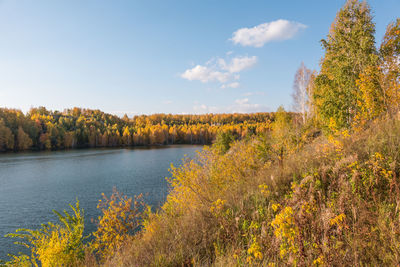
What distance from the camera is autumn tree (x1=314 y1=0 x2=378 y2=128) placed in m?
10.9

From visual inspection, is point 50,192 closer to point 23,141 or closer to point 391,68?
point 391,68

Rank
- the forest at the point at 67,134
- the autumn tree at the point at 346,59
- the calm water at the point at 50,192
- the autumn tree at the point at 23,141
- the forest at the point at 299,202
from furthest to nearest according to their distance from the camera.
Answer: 1. the forest at the point at 67,134
2. the autumn tree at the point at 23,141
3. the calm water at the point at 50,192
4. the autumn tree at the point at 346,59
5. the forest at the point at 299,202

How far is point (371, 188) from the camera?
3824mm

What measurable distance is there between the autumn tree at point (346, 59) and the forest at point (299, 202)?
6 centimetres

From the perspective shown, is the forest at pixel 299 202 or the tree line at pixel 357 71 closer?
the forest at pixel 299 202

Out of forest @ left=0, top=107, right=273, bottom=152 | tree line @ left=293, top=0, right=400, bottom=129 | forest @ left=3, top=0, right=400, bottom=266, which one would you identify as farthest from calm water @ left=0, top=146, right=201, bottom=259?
forest @ left=0, top=107, right=273, bottom=152

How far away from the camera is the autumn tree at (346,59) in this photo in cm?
1085

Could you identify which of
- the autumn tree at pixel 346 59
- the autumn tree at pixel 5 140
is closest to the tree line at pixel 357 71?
the autumn tree at pixel 346 59

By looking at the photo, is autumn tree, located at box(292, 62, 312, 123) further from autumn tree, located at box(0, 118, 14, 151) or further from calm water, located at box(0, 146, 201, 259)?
autumn tree, located at box(0, 118, 14, 151)

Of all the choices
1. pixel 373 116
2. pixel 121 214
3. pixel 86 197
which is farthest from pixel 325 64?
pixel 86 197

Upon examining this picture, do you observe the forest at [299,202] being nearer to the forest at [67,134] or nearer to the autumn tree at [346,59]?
the autumn tree at [346,59]

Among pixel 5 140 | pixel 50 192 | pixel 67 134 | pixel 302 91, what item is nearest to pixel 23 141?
pixel 5 140

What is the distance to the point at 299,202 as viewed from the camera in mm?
2822

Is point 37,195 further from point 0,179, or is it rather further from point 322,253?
point 322,253
